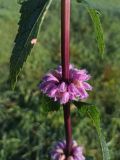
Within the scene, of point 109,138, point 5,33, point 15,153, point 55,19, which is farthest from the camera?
point 55,19

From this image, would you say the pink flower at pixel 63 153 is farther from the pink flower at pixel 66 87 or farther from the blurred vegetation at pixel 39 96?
the blurred vegetation at pixel 39 96

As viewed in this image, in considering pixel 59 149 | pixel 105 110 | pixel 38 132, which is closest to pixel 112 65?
pixel 105 110

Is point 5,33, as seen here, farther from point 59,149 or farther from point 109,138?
point 59,149

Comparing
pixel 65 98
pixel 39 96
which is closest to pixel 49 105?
pixel 65 98

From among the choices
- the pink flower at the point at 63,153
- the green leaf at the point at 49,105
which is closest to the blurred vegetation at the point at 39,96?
the pink flower at the point at 63,153

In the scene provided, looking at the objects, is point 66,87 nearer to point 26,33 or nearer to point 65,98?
point 65,98
